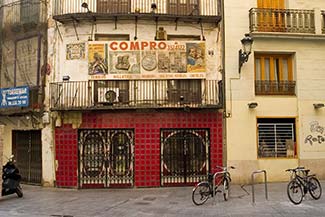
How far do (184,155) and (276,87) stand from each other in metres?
4.98

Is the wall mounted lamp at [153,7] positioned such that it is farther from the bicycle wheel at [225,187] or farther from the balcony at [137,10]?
the bicycle wheel at [225,187]

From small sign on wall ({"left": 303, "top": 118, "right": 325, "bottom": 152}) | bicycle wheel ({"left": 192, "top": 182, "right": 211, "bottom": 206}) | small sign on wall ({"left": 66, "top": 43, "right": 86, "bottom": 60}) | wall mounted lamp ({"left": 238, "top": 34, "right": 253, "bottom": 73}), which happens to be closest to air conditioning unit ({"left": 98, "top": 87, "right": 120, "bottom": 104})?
small sign on wall ({"left": 66, "top": 43, "right": 86, "bottom": 60})

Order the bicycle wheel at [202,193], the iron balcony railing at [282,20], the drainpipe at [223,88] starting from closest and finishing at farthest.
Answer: the bicycle wheel at [202,193] < the drainpipe at [223,88] < the iron balcony railing at [282,20]

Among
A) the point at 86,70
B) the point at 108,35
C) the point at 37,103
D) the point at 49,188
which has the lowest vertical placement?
the point at 49,188

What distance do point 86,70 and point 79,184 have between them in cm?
465

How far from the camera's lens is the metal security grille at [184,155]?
15.2 metres

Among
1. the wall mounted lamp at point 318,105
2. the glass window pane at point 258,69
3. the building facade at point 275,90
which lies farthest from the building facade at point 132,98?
the wall mounted lamp at point 318,105

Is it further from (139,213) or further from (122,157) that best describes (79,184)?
(139,213)

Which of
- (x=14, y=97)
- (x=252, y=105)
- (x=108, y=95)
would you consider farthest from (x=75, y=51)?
(x=252, y=105)

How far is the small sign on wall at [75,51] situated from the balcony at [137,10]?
106 cm

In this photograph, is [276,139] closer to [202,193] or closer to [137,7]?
[202,193]

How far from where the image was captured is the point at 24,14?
56.0ft

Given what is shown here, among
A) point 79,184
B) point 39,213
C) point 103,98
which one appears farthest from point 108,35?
point 39,213

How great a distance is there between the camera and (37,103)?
15922 millimetres
